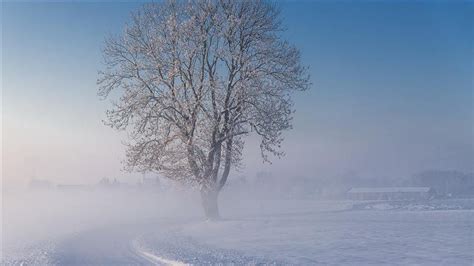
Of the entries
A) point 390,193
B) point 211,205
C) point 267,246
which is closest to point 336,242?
point 267,246

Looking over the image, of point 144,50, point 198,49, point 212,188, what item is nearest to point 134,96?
point 144,50

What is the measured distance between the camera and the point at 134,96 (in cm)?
2872

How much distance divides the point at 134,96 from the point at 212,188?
301 inches

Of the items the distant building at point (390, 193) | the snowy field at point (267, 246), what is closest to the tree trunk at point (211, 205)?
the snowy field at point (267, 246)

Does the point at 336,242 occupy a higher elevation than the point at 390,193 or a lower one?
lower

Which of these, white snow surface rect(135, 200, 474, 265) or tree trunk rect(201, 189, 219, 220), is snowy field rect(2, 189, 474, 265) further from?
tree trunk rect(201, 189, 219, 220)

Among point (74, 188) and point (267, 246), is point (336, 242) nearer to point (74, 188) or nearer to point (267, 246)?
point (267, 246)

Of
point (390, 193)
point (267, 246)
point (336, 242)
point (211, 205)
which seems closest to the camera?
point (267, 246)

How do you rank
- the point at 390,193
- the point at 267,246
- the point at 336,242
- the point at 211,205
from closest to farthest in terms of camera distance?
the point at 267,246, the point at 336,242, the point at 211,205, the point at 390,193

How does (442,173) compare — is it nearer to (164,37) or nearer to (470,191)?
(470,191)

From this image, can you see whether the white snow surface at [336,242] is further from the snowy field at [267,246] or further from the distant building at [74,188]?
the distant building at [74,188]

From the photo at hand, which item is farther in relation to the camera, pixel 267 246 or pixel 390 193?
pixel 390 193

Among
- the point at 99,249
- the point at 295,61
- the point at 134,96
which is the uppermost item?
the point at 295,61

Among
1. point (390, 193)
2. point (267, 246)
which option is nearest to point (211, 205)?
point (267, 246)
